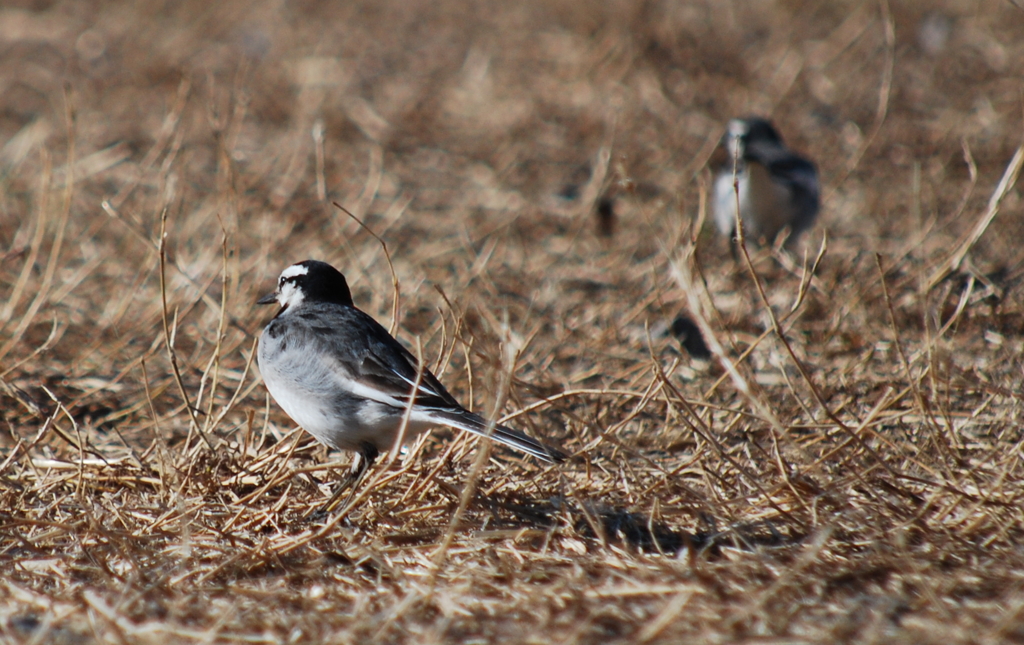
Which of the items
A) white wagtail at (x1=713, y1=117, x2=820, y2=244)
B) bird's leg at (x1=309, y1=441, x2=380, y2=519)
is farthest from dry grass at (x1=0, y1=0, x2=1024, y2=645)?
white wagtail at (x1=713, y1=117, x2=820, y2=244)

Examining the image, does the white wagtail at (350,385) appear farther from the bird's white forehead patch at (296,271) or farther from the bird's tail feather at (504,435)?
the bird's white forehead patch at (296,271)

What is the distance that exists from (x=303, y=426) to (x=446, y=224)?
12.8 feet

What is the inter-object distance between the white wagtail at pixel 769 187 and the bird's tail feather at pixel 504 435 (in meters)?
3.95

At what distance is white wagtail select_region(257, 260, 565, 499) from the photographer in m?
3.84

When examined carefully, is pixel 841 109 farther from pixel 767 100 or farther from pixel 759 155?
pixel 759 155

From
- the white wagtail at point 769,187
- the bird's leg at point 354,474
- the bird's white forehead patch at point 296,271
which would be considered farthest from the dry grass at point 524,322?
the white wagtail at point 769,187

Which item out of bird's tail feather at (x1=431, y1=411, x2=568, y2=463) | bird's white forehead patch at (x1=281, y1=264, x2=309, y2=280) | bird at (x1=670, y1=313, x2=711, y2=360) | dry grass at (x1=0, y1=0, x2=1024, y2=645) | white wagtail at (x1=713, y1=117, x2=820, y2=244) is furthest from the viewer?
white wagtail at (x1=713, y1=117, x2=820, y2=244)

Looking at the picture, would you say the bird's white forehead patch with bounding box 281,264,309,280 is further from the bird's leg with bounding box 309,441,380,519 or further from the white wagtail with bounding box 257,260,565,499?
the bird's leg with bounding box 309,441,380,519

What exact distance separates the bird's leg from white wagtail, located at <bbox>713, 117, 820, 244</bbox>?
384cm

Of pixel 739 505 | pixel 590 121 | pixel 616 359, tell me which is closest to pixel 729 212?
pixel 590 121

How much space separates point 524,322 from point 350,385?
5.70ft

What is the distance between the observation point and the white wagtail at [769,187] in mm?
7270

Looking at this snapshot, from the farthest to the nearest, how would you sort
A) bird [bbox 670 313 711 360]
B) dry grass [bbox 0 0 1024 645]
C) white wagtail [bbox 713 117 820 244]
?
white wagtail [bbox 713 117 820 244] → bird [bbox 670 313 711 360] → dry grass [bbox 0 0 1024 645]

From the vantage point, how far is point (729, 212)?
7656 millimetres
